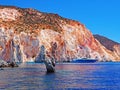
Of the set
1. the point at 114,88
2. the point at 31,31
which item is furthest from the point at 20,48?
the point at 114,88

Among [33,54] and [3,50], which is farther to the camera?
[33,54]

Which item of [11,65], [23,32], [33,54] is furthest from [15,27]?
[11,65]

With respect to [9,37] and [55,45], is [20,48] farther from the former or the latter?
[55,45]

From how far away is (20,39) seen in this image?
185500mm

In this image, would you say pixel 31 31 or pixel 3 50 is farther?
pixel 31 31

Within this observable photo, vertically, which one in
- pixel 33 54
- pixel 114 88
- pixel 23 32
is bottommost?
pixel 114 88

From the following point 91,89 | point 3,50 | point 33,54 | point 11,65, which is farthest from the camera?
point 33,54

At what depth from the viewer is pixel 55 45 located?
7790 inches

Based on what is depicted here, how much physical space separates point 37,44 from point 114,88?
141m

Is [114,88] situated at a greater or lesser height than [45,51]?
lesser

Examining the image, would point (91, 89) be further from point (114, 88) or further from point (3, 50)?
point (3, 50)

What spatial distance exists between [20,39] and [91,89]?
140m

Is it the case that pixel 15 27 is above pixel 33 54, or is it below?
above

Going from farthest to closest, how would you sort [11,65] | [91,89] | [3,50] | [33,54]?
[33,54], [3,50], [11,65], [91,89]
